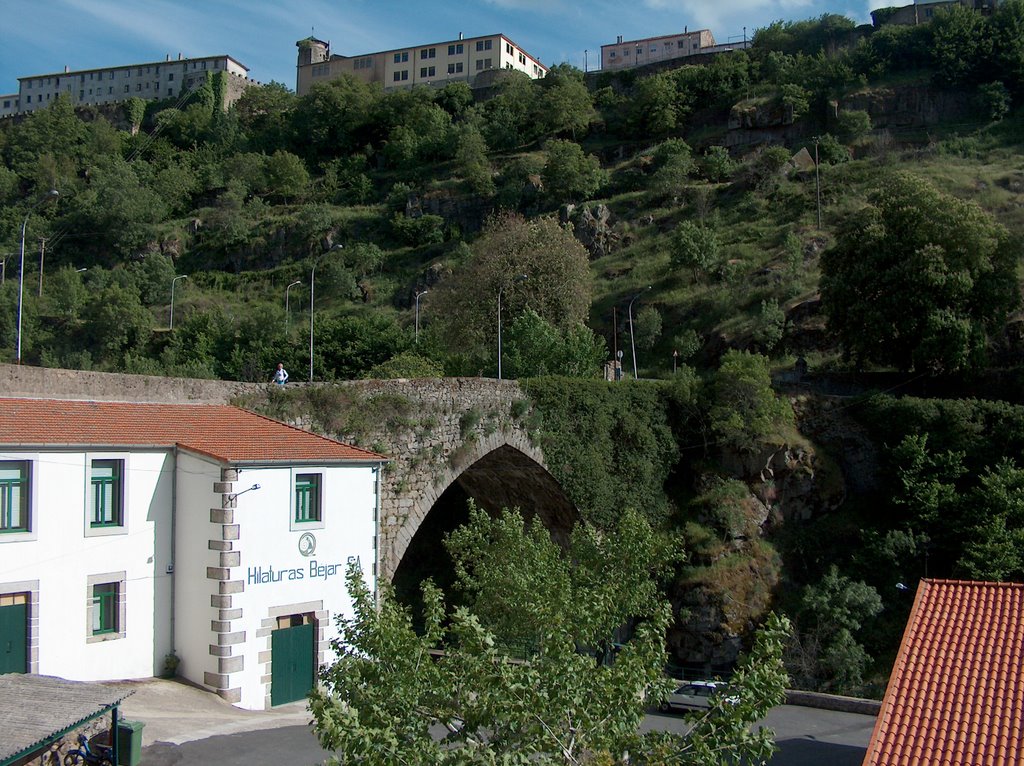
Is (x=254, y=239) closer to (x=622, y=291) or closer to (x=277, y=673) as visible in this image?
(x=622, y=291)

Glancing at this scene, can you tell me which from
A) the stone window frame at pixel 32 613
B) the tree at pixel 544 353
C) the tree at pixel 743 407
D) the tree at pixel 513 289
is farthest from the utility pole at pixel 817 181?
the stone window frame at pixel 32 613

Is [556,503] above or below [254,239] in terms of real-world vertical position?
below

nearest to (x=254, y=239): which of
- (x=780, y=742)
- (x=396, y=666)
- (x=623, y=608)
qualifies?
(x=623, y=608)

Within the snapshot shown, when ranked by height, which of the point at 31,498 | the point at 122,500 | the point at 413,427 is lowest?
the point at 122,500

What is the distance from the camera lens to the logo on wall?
16047 mm

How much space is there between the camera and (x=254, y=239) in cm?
6538

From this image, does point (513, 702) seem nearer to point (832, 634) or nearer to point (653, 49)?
point (832, 634)

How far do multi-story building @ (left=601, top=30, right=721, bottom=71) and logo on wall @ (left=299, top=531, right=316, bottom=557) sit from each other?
77787 millimetres

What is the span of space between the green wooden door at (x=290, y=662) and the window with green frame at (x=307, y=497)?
1.82 meters

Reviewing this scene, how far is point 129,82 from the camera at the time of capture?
325 feet

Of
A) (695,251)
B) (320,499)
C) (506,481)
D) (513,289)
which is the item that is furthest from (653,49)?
(320,499)

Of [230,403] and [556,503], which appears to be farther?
[556,503]

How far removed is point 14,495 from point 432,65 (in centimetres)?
8058

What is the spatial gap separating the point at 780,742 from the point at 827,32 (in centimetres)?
6348
